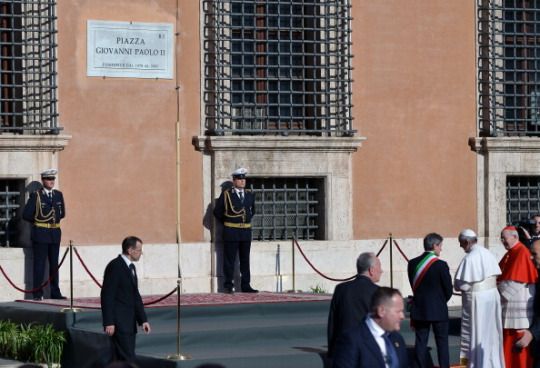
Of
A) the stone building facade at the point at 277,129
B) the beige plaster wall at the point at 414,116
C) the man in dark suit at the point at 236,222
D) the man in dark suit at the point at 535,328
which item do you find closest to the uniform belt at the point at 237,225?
the man in dark suit at the point at 236,222

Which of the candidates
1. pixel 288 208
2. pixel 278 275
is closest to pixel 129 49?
pixel 288 208

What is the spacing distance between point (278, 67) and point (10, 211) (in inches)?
180

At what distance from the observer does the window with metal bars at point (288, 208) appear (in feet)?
72.7

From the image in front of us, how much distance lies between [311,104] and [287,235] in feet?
6.62

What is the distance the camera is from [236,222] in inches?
829

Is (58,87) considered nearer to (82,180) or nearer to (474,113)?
(82,180)

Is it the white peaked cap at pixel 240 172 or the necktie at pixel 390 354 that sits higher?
the white peaked cap at pixel 240 172

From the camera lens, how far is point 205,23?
2172 cm

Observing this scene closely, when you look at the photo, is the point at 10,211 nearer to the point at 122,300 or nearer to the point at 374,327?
the point at 122,300

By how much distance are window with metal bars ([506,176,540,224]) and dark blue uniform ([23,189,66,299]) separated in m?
7.77

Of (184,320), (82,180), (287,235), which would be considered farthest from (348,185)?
(184,320)

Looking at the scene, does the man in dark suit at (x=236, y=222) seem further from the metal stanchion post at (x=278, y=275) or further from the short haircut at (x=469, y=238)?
the short haircut at (x=469, y=238)

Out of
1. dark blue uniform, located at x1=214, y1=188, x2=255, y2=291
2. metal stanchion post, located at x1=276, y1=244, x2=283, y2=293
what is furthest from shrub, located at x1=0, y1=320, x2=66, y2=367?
metal stanchion post, located at x1=276, y1=244, x2=283, y2=293

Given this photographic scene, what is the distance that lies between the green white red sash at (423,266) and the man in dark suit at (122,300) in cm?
301
